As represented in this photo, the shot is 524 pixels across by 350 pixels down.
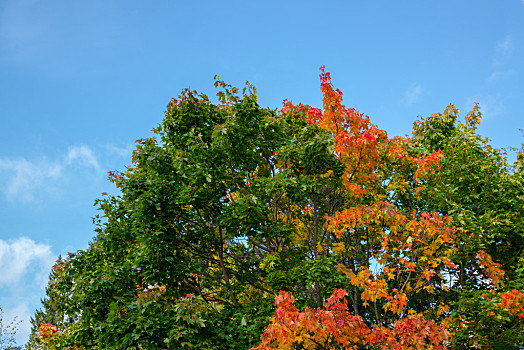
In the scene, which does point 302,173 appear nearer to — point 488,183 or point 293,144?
point 293,144

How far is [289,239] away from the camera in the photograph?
11.3 m

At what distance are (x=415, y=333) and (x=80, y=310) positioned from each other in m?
8.81

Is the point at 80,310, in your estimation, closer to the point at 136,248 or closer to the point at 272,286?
the point at 136,248

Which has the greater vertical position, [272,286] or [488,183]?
[488,183]

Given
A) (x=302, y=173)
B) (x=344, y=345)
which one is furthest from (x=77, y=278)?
(x=344, y=345)

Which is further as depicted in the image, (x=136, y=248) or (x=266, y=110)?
(x=266, y=110)

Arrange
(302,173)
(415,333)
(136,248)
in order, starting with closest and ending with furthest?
(415,333)
(136,248)
(302,173)

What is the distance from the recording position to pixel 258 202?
9500 millimetres

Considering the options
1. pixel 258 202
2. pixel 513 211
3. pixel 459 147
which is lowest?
pixel 258 202

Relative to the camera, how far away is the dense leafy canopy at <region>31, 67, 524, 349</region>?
29.4 feet

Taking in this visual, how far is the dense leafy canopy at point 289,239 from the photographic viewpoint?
8961mm

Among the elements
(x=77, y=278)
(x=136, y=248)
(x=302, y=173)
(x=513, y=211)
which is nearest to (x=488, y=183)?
(x=513, y=211)

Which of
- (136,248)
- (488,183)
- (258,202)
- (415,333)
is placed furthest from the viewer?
(488,183)

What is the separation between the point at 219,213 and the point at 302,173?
2.47 meters
